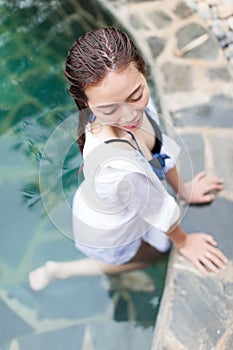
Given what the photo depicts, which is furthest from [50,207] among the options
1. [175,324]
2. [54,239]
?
[175,324]

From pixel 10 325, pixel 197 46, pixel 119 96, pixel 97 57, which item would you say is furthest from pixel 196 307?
Answer: pixel 197 46

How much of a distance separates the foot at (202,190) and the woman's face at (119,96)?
3.02ft

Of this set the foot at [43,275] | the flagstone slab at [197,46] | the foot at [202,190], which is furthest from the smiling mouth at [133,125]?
the flagstone slab at [197,46]

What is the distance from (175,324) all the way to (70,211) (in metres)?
0.60

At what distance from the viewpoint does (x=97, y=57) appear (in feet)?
5.60

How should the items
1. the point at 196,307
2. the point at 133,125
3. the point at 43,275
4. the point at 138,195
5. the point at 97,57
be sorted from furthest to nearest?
1. the point at 43,275
2. the point at 196,307
3. the point at 138,195
4. the point at 133,125
5. the point at 97,57

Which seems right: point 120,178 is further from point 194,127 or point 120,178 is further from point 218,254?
point 194,127

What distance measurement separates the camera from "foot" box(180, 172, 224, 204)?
267cm

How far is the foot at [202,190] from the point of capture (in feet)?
8.75

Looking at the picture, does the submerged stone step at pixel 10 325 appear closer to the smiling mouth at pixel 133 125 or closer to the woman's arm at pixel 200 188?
the woman's arm at pixel 200 188

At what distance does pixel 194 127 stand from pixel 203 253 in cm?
67

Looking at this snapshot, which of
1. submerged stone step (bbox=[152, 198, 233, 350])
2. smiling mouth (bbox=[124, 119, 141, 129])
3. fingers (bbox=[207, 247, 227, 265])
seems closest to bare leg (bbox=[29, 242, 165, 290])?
submerged stone step (bbox=[152, 198, 233, 350])

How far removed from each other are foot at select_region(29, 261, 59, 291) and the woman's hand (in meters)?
0.60

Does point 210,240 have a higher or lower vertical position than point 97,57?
lower
